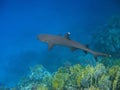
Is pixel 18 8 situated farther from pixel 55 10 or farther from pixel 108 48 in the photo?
pixel 108 48

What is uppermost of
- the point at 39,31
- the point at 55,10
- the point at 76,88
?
the point at 55,10

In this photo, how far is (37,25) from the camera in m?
10.3

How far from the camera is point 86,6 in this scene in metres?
10.5

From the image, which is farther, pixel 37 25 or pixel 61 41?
pixel 37 25

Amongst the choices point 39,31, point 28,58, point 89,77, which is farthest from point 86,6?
point 89,77

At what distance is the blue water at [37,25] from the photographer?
1030 centimetres

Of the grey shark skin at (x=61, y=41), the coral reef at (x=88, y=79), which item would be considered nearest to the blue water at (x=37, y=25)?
the coral reef at (x=88, y=79)

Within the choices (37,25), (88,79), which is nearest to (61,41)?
(88,79)

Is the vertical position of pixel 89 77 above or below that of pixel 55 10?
below

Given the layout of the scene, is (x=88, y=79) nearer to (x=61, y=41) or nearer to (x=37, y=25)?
(x=61, y=41)

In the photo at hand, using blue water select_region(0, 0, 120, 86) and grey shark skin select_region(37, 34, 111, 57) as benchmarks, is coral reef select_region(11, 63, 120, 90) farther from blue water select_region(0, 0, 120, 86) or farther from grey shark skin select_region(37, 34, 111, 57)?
blue water select_region(0, 0, 120, 86)

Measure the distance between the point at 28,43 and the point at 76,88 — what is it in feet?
14.4

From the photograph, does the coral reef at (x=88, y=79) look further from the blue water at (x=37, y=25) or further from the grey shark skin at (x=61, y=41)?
the blue water at (x=37, y=25)

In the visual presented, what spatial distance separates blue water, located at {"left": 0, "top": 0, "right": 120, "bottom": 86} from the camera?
1030 cm
